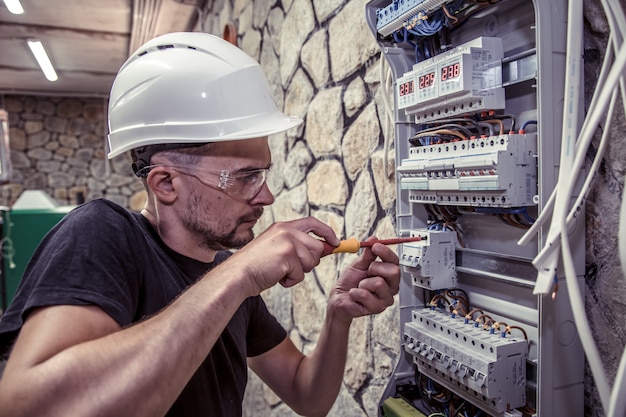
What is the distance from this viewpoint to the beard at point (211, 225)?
1.15 meters

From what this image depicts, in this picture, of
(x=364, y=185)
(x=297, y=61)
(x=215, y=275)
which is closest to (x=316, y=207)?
(x=364, y=185)

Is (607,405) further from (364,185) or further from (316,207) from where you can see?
(316,207)

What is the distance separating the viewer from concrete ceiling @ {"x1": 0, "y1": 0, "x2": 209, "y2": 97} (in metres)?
4.04

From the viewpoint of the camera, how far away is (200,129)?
1.10 meters

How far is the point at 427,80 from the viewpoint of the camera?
1.04 meters

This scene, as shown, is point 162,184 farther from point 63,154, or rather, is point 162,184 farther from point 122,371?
point 63,154

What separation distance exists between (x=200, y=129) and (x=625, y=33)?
0.84 metres

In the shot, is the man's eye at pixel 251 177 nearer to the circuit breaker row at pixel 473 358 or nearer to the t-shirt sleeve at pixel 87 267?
the t-shirt sleeve at pixel 87 267

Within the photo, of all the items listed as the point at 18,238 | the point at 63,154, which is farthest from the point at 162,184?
the point at 63,154

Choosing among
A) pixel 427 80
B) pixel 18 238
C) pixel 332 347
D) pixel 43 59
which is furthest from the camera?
pixel 43 59

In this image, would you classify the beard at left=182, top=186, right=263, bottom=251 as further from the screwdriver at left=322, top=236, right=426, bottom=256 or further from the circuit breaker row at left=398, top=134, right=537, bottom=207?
the circuit breaker row at left=398, top=134, right=537, bottom=207

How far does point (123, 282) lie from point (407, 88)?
0.77m

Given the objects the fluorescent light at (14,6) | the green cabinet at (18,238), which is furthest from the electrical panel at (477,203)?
the green cabinet at (18,238)

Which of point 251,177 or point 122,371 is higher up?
point 251,177
